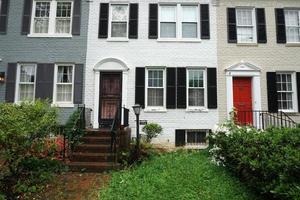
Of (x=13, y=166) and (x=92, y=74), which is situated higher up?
(x=92, y=74)

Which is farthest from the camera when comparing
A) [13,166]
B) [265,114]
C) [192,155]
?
[265,114]

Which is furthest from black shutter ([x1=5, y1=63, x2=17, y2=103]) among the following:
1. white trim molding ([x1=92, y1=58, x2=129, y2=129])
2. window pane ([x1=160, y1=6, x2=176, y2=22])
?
window pane ([x1=160, y1=6, x2=176, y2=22])

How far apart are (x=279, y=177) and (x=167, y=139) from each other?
7836mm

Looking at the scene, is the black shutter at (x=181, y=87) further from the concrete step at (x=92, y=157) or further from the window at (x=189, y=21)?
the concrete step at (x=92, y=157)

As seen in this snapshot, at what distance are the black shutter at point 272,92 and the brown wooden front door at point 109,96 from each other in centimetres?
664

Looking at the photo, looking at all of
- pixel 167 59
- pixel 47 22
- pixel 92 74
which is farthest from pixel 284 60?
pixel 47 22

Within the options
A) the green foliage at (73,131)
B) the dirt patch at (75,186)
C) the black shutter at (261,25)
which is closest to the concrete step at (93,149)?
the green foliage at (73,131)

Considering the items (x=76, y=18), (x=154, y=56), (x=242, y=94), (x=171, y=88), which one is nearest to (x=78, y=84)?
(x=76, y=18)

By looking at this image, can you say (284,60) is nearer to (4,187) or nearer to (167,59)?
(167,59)

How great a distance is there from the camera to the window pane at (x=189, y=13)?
14.0 metres

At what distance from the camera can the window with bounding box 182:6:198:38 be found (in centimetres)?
1388

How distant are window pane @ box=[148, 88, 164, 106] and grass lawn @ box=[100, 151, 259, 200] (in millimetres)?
4210

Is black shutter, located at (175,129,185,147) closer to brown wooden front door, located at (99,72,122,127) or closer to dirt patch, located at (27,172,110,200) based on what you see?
brown wooden front door, located at (99,72,122,127)

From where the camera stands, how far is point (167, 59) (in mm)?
13570
